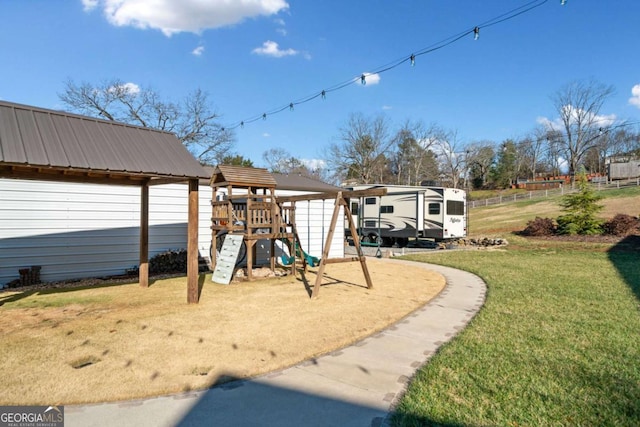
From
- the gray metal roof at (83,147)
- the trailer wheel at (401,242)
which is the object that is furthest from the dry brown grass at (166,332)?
the trailer wheel at (401,242)

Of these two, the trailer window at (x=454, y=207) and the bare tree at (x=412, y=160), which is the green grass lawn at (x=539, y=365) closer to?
the trailer window at (x=454, y=207)

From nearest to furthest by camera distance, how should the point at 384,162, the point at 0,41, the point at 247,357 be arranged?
the point at 247,357, the point at 0,41, the point at 384,162

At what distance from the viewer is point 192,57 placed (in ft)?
54.2

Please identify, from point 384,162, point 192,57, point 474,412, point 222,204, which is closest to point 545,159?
point 384,162

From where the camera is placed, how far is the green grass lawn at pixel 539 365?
2514mm

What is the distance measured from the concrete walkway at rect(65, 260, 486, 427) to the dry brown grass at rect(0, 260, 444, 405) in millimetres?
194

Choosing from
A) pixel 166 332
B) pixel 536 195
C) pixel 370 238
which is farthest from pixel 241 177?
pixel 536 195

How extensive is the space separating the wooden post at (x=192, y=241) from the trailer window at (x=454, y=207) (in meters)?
12.9

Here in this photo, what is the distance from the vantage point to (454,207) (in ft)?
54.3

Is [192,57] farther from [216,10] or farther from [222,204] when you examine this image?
[222,204]

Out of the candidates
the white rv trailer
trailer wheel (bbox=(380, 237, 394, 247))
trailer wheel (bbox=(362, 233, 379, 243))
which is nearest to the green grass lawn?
the white rv trailer

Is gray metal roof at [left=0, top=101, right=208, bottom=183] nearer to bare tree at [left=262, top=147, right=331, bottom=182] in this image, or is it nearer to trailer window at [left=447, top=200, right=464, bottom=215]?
trailer window at [left=447, top=200, right=464, bottom=215]

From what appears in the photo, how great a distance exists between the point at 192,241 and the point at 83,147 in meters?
1.93

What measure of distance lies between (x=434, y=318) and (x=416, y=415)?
9.17 ft
